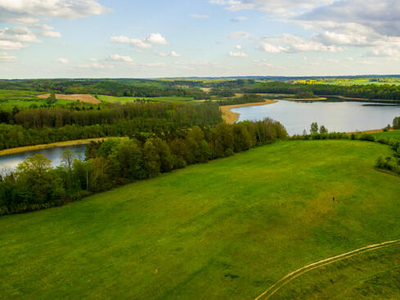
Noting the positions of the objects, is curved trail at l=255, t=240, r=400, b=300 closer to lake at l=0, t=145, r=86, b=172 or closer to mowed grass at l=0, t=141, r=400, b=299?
mowed grass at l=0, t=141, r=400, b=299

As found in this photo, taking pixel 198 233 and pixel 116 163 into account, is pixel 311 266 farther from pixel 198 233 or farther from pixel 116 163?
pixel 116 163

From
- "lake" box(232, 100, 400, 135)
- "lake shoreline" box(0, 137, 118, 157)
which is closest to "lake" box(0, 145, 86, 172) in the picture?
"lake shoreline" box(0, 137, 118, 157)

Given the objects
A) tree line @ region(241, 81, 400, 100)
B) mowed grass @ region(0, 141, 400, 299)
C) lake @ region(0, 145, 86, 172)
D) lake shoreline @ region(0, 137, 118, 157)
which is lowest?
lake @ region(0, 145, 86, 172)

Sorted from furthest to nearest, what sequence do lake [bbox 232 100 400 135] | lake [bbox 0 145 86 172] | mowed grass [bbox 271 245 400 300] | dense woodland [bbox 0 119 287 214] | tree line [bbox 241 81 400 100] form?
tree line [bbox 241 81 400 100] → lake [bbox 232 100 400 135] → lake [bbox 0 145 86 172] → dense woodland [bbox 0 119 287 214] → mowed grass [bbox 271 245 400 300]

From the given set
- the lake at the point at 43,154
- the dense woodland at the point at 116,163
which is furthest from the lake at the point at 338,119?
the lake at the point at 43,154

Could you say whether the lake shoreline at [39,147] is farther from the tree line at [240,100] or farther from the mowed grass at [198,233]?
the tree line at [240,100]
